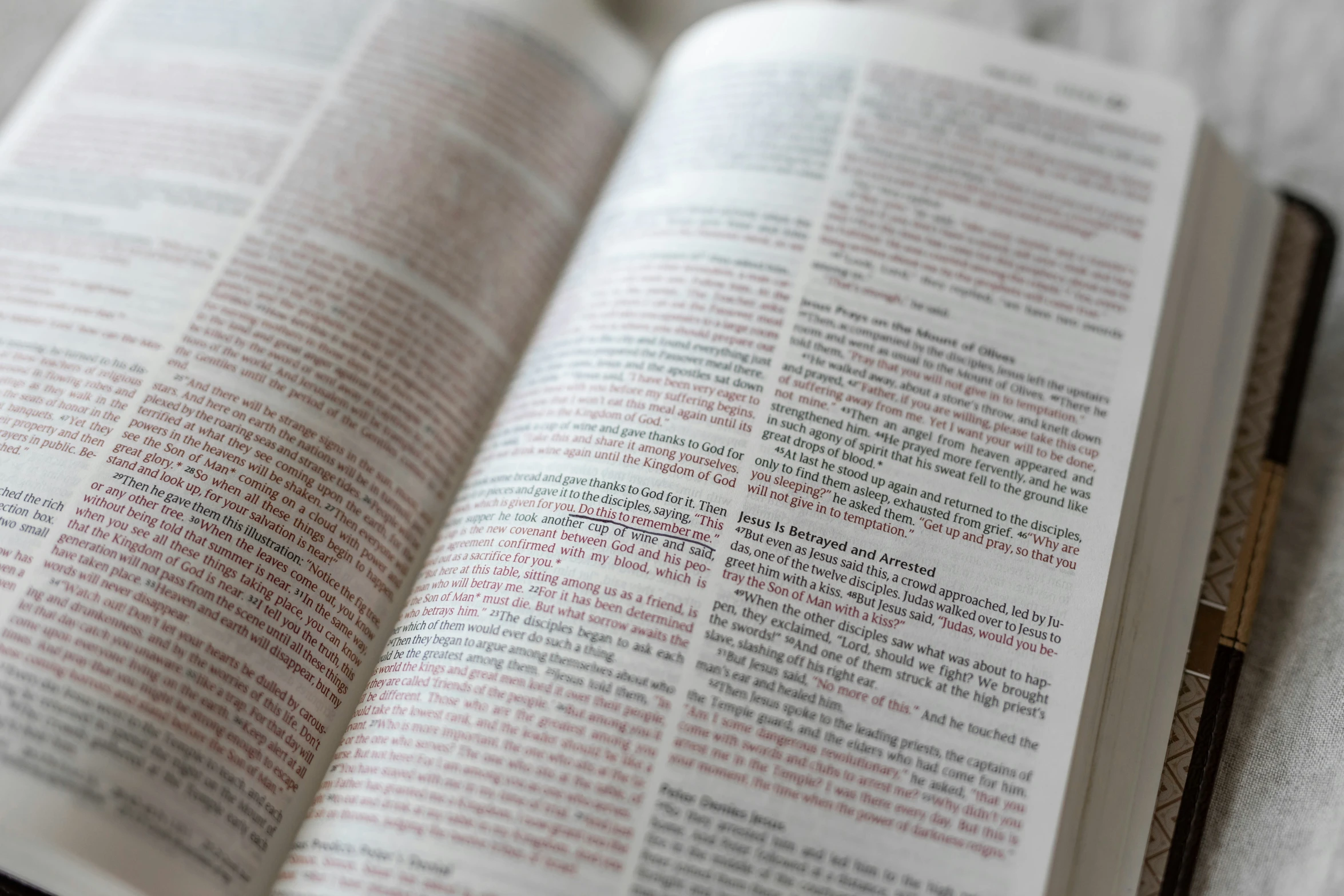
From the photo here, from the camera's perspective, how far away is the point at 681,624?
453 mm

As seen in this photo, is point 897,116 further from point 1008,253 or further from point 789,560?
point 789,560

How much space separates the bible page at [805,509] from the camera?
16.6 inches

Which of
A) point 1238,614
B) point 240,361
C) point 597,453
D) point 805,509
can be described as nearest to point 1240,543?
point 1238,614

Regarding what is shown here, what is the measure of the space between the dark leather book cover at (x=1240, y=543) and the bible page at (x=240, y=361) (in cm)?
39

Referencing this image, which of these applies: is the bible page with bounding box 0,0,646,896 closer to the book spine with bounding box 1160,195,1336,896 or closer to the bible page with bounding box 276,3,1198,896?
the bible page with bounding box 276,3,1198,896

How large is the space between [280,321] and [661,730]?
301 millimetres

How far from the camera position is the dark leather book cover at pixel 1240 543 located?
1.51 feet

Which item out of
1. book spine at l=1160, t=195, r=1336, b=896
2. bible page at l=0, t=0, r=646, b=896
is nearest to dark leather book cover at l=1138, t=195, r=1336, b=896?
book spine at l=1160, t=195, r=1336, b=896

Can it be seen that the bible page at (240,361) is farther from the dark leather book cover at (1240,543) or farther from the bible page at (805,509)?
the dark leather book cover at (1240,543)

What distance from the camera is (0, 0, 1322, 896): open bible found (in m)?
0.43

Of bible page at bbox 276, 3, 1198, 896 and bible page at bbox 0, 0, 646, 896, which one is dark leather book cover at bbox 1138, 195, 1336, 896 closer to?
bible page at bbox 276, 3, 1198, 896

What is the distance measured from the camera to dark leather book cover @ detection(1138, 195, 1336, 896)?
18.1 inches

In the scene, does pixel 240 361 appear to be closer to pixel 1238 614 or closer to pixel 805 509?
pixel 805 509

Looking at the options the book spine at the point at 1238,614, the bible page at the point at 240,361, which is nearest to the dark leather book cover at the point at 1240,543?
the book spine at the point at 1238,614
